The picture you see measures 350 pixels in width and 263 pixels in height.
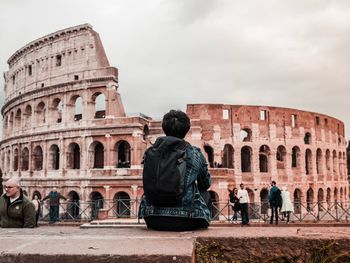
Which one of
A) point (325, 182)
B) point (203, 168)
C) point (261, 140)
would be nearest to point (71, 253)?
point (203, 168)

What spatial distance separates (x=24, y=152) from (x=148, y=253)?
94.8 ft

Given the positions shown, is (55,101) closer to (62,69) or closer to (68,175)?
(62,69)

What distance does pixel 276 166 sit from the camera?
26453mm

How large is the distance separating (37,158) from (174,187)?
2645cm

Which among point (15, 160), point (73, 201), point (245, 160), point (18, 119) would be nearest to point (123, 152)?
point (73, 201)

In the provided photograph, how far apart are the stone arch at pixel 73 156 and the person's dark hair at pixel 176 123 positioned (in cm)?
2266

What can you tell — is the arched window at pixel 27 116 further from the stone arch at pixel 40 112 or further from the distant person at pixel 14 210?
the distant person at pixel 14 210

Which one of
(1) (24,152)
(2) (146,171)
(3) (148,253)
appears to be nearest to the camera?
(3) (148,253)

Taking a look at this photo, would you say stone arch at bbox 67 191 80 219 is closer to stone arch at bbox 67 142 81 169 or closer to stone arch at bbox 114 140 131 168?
stone arch at bbox 67 142 81 169

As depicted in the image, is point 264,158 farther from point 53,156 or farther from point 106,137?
point 53,156

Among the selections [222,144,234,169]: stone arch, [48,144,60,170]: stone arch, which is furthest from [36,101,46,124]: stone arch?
[222,144,234,169]: stone arch

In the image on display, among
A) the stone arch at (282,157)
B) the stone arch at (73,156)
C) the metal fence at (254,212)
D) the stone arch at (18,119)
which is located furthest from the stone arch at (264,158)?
the stone arch at (18,119)

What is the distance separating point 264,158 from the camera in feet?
90.9

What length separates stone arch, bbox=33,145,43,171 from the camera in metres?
26.5
